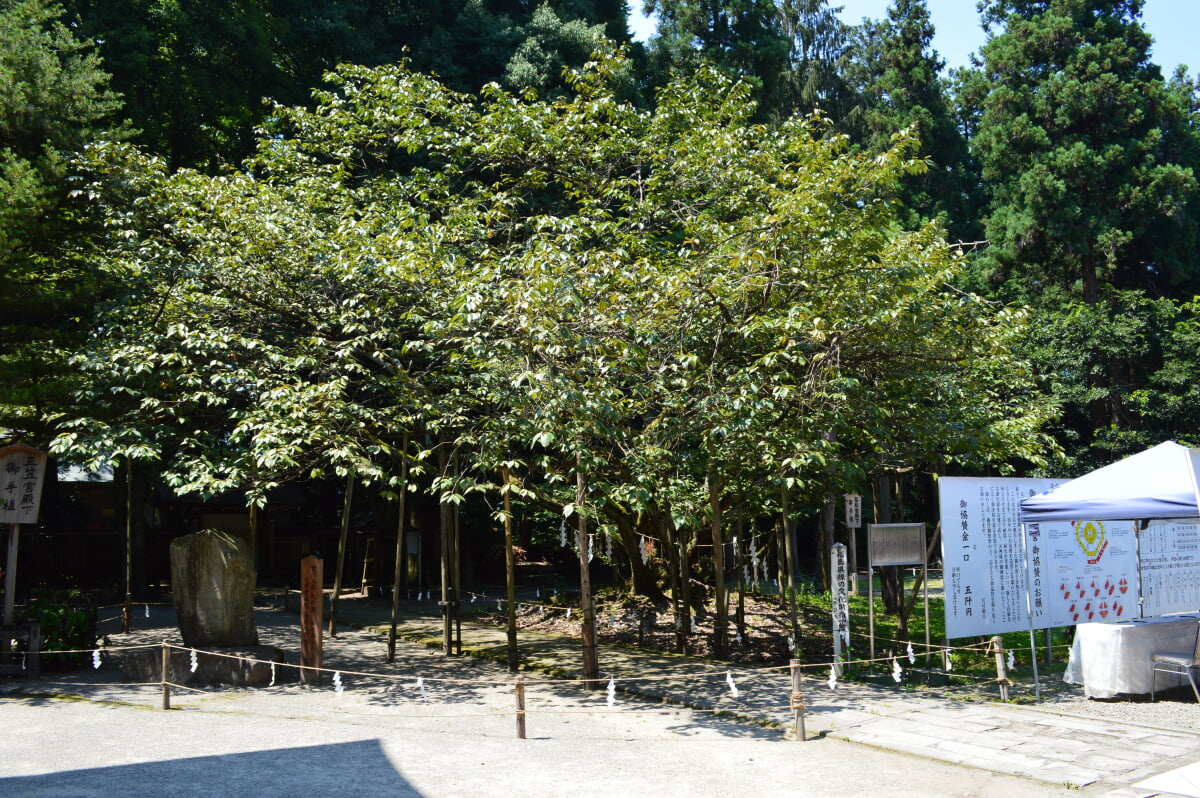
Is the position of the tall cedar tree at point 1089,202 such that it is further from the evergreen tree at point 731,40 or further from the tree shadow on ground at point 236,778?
the tree shadow on ground at point 236,778

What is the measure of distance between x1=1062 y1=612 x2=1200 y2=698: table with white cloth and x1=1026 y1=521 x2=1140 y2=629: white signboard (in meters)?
1.18

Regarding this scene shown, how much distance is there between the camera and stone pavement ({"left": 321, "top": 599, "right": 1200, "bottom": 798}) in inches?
305

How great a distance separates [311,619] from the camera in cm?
1172

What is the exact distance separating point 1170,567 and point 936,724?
21.3ft

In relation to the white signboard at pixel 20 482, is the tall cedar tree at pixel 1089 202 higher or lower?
higher

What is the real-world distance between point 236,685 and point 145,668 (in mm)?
1353

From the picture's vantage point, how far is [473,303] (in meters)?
9.63

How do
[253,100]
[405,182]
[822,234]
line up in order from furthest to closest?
[253,100]
[405,182]
[822,234]

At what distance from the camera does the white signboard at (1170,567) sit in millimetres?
12969

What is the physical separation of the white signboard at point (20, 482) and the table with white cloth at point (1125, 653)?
13.9 m


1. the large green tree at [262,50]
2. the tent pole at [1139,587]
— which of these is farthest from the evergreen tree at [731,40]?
the tent pole at [1139,587]

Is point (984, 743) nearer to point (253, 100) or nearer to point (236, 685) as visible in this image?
point (236, 685)

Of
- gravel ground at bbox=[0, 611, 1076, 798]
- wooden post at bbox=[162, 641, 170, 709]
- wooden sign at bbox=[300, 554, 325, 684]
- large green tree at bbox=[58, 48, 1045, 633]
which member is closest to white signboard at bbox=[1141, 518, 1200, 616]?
large green tree at bbox=[58, 48, 1045, 633]

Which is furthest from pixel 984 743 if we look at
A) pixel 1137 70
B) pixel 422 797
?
pixel 1137 70
